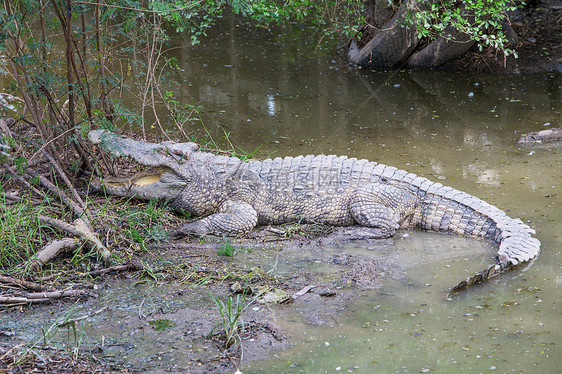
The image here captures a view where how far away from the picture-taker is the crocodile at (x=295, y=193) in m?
5.47

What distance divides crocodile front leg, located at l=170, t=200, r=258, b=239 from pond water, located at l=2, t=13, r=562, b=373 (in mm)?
550

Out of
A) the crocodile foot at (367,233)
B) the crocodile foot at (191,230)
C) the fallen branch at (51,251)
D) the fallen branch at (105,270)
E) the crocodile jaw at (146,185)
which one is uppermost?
the crocodile jaw at (146,185)

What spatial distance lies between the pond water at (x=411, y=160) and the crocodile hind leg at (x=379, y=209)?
0.20 metres

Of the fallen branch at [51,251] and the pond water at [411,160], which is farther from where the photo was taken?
the fallen branch at [51,251]

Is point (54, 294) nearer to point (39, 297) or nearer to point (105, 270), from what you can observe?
point (39, 297)

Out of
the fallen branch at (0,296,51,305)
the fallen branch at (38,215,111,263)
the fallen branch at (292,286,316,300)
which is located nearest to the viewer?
the fallen branch at (0,296,51,305)

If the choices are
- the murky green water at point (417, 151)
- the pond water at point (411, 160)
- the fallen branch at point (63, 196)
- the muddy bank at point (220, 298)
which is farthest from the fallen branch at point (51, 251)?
the murky green water at point (417, 151)

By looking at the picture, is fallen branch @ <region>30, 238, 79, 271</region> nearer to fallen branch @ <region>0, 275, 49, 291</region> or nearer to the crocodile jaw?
fallen branch @ <region>0, 275, 49, 291</region>

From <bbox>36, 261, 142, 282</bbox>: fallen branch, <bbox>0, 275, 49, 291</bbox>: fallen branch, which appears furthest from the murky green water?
<bbox>0, 275, 49, 291</bbox>: fallen branch

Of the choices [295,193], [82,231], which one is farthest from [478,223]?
[82,231]

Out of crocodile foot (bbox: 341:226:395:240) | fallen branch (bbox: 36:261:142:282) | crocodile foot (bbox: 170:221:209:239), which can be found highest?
fallen branch (bbox: 36:261:142:282)

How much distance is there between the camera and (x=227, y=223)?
17.8ft

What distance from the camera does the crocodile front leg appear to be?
5.31 m

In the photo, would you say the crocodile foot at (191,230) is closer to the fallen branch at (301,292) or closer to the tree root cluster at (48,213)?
the tree root cluster at (48,213)
